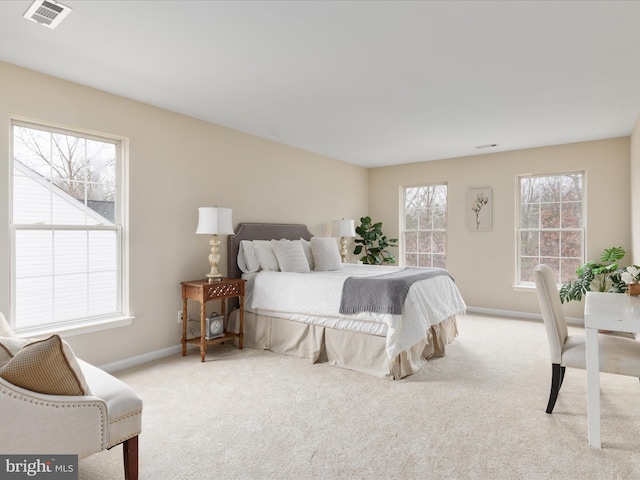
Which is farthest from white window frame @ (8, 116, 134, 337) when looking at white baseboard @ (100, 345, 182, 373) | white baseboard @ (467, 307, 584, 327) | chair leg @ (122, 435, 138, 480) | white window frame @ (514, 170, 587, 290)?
white window frame @ (514, 170, 587, 290)

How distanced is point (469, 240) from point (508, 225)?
0.59 metres

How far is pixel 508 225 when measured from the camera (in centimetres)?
559

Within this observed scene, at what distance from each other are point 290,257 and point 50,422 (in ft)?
9.86

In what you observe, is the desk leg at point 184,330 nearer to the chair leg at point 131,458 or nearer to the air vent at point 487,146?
the chair leg at point 131,458

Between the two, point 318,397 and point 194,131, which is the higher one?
point 194,131

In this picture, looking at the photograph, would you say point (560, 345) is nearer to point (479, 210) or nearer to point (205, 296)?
point (205, 296)

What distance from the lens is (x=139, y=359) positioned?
3.53 metres

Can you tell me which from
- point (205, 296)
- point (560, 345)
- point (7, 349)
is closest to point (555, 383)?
point (560, 345)

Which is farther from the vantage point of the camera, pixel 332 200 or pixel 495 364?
pixel 332 200

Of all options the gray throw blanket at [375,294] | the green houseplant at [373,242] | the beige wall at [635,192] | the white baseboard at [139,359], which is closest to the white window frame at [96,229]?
the white baseboard at [139,359]

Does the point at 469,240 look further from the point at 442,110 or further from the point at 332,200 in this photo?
the point at 442,110

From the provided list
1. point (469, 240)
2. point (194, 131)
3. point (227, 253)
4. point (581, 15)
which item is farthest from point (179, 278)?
point (469, 240)

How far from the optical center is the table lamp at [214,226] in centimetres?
369

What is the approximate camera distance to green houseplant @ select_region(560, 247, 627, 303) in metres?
4.55
